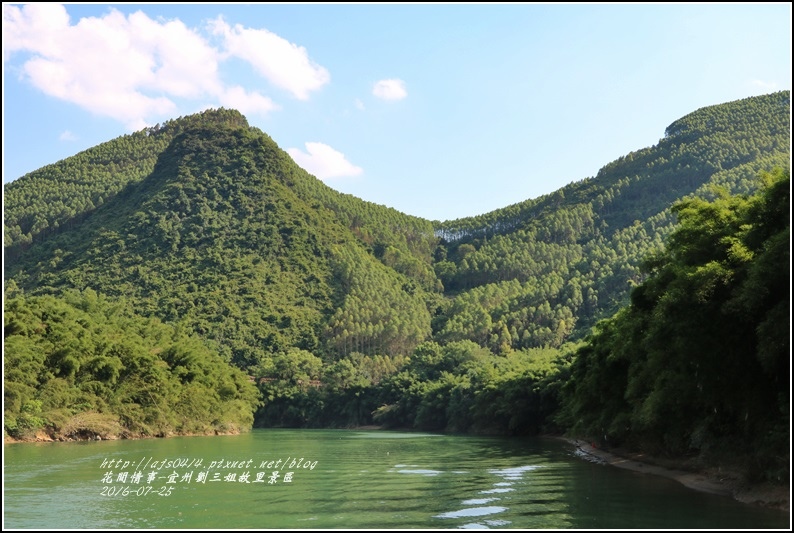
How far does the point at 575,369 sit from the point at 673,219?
110m

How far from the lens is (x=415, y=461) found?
4112 cm

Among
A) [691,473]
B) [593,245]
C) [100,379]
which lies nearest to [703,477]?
[691,473]

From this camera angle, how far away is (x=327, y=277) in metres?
150

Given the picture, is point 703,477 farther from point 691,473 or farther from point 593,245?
point 593,245

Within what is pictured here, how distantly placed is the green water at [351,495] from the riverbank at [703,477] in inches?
24.7

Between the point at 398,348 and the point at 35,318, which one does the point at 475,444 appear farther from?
the point at 398,348

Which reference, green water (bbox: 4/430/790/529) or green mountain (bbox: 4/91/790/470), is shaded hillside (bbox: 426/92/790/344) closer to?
green mountain (bbox: 4/91/790/470)

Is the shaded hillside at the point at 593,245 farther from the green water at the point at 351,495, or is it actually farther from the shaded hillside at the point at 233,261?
the green water at the point at 351,495

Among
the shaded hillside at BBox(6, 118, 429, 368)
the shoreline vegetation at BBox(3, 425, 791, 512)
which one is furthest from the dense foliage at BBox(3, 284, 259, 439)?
the shaded hillside at BBox(6, 118, 429, 368)

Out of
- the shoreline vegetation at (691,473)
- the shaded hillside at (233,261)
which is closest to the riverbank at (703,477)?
the shoreline vegetation at (691,473)

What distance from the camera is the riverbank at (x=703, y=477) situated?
73.0ft

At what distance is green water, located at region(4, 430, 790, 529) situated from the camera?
21078 millimetres

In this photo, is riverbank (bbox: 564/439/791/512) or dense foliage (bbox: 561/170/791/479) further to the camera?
riverbank (bbox: 564/439/791/512)

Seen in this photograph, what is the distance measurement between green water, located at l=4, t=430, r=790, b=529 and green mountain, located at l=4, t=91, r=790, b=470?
23141 millimetres
